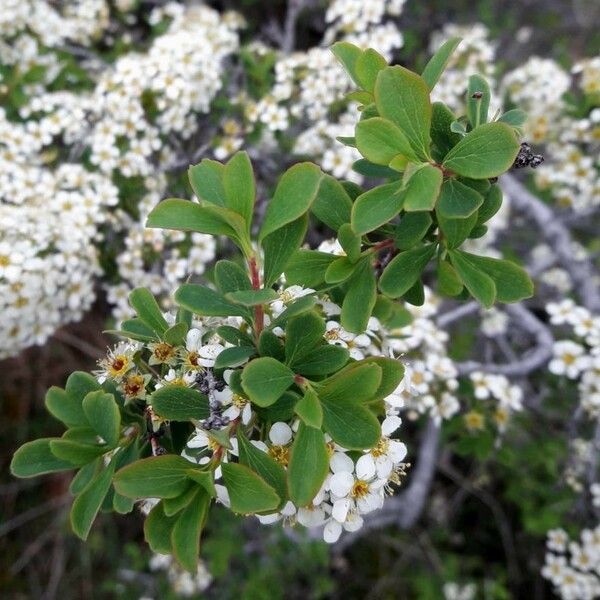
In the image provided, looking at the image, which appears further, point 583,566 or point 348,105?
point 348,105

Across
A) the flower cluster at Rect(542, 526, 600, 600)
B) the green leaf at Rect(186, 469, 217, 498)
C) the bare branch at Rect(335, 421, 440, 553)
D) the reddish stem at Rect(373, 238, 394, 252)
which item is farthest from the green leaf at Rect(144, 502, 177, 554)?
the bare branch at Rect(335, 421, 440, 553)

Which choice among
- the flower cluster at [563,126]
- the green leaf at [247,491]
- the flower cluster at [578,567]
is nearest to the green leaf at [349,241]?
the green leaf at [247,491]

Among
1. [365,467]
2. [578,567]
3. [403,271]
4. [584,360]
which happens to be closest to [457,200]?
[403,271]

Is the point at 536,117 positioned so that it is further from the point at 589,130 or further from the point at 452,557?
the point at 452,557

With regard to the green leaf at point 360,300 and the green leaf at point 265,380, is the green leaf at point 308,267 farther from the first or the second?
the green leaf at point 265,380

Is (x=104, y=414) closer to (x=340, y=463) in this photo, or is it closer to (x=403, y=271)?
(x=340, y=463)

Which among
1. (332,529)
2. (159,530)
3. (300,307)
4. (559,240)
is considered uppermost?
(300,307)

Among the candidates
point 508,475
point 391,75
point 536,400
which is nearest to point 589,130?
point 536,400
